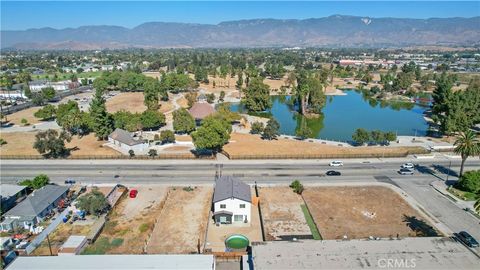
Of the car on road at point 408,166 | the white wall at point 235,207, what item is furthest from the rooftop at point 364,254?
the car on road at point 408,166

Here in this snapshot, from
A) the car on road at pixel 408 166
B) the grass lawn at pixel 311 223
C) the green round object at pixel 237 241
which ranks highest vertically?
the car on road at pixel 408 166

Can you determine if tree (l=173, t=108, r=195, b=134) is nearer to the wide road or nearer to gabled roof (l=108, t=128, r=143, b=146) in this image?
gabled roof (l=108, t=128, r=143, b=146)

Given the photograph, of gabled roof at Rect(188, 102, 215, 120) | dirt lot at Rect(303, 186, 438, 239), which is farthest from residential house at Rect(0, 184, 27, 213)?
gabled roof at Rect(188, 102, 215, 120)

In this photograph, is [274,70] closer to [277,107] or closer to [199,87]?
[199,87]

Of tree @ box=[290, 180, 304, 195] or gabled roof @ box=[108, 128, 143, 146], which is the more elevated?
gabled roof @ box=[108, 128, 143, 146]

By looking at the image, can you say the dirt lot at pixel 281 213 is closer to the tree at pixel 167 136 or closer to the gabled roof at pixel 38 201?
the tree at pixel 167 136

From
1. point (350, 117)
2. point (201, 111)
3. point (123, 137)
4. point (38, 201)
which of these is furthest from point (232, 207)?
point (350, 117)
